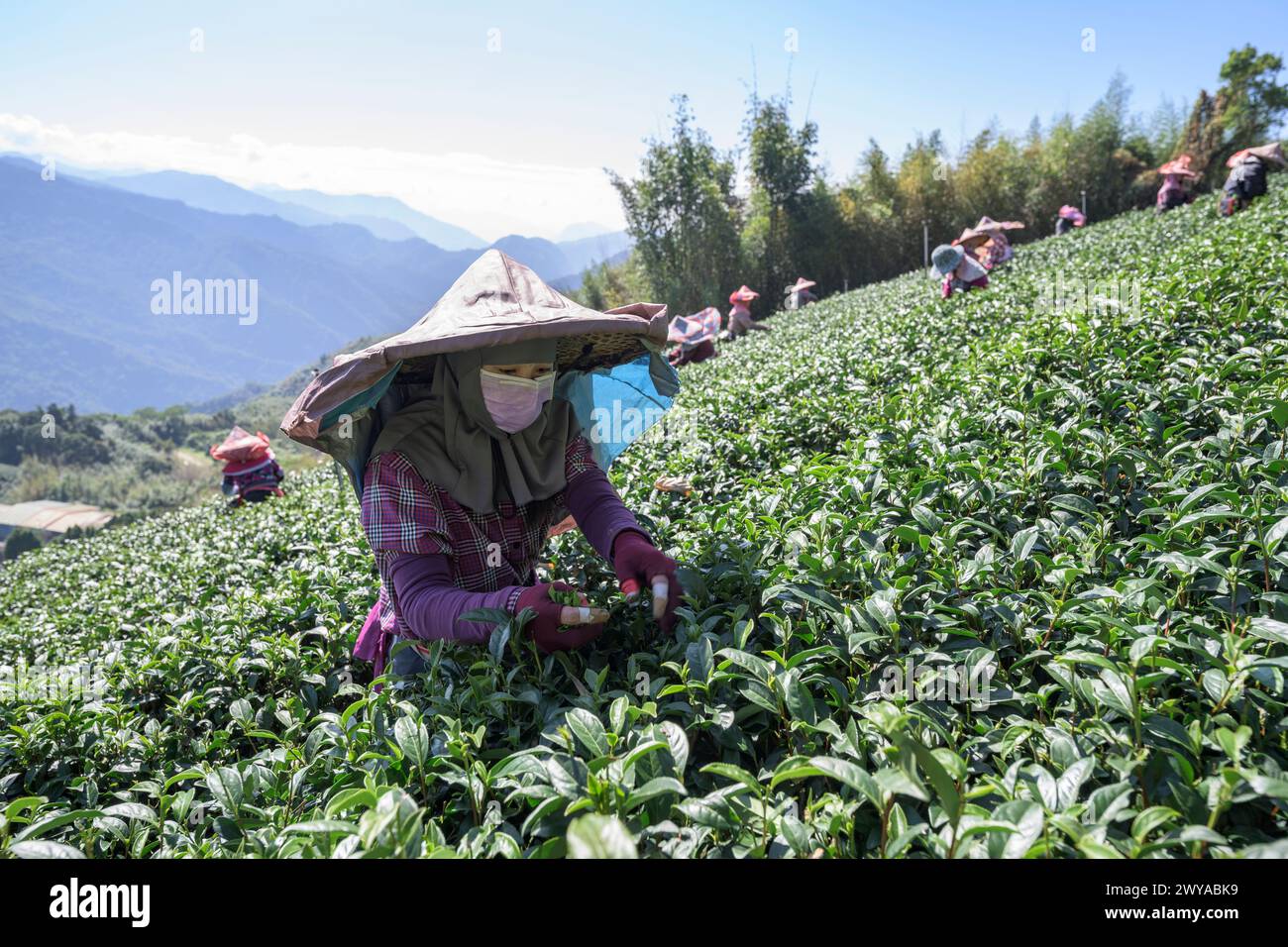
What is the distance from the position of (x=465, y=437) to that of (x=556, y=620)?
1.95ft

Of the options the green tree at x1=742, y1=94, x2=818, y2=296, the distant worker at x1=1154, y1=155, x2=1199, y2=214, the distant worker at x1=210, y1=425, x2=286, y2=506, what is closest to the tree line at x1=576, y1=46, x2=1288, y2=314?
the green tree at x1=742, y1=94, x2=818, y2=296

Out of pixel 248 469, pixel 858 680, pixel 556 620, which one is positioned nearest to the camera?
pixel 858 680

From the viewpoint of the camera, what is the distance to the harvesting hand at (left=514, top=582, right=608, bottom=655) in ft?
4.63

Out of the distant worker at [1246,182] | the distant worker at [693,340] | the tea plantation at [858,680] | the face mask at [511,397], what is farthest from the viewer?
the distant worker at [693,340]

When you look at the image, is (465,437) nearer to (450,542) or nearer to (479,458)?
(479,458)

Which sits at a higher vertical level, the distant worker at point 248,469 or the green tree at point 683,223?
the green tree at point 683,223

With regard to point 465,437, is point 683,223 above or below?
above

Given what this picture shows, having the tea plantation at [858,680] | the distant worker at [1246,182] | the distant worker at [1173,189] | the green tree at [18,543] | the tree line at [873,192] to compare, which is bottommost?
the green tree at [18,543]

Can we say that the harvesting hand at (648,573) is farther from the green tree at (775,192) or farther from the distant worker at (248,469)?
the green tree at (775,192)

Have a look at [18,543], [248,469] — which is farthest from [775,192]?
[18,543]

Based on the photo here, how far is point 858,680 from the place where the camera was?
3.95 ft

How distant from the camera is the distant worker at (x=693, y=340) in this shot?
10578mm

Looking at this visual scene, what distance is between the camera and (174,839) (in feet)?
4.18

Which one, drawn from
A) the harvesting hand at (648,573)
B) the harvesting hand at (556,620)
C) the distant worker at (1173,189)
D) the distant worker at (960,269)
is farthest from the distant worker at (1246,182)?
the harvesting hand at (556,620)
